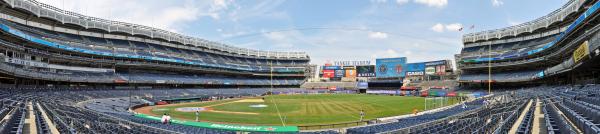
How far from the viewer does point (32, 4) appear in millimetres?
51656

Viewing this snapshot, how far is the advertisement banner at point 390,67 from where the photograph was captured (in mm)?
82688

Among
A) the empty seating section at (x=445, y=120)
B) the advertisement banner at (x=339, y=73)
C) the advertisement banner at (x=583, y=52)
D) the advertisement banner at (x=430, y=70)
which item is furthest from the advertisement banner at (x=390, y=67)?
the empty seating section at (x=445, y=120)

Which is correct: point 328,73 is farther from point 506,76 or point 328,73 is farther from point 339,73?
point 506,76

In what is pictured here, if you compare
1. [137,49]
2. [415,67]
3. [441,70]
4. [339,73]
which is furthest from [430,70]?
[137,49]

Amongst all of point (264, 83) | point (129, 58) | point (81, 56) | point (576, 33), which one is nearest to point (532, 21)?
point (576, 33)

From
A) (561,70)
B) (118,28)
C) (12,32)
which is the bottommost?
(561,70)

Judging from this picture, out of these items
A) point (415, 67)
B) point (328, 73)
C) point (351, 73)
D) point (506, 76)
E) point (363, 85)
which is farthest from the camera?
point (328, 73)

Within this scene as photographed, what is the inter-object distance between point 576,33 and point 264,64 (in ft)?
260

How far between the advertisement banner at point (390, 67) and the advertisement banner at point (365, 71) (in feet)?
13.3

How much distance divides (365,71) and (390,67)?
874 cm

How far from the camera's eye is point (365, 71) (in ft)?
301

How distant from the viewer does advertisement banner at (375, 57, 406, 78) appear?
271 feet

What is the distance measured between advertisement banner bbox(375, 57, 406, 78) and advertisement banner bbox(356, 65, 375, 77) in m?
4.05

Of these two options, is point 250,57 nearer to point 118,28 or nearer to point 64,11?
point 118,28
